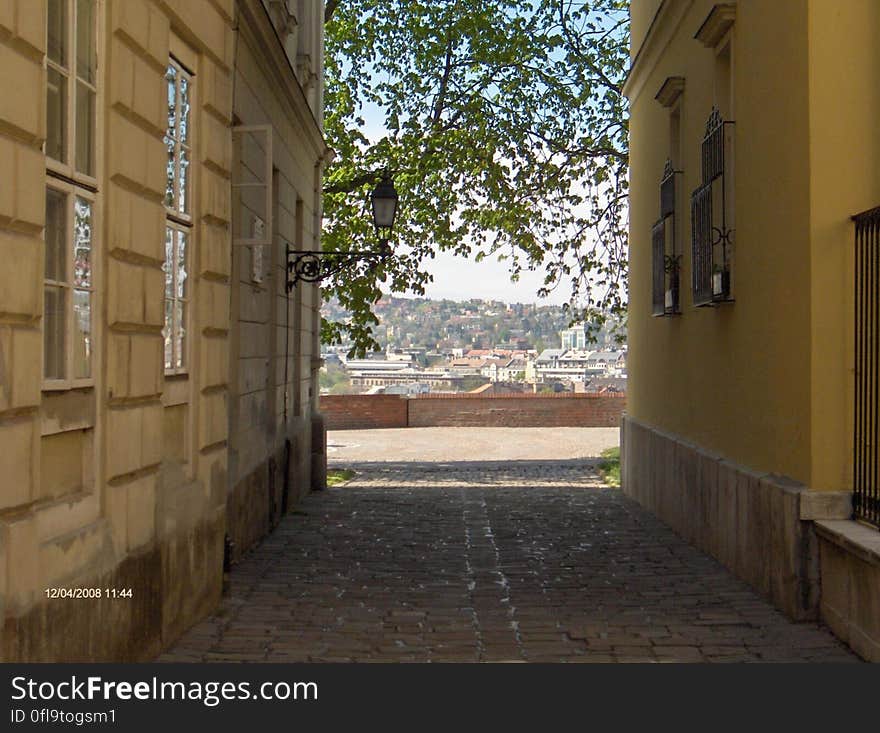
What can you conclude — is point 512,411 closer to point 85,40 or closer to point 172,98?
point 172,98

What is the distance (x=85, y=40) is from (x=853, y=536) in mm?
4729

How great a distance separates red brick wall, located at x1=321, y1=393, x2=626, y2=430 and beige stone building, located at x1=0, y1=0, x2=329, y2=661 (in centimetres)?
2374

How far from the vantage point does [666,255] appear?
1291cm

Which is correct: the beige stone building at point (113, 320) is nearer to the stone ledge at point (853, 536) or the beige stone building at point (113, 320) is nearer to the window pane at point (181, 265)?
the window pane at point (181, 265)

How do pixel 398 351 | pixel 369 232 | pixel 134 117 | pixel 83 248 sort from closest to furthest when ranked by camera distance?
pixel 83 248 < pixel 134 117 < pixel 369 232 < pixel 398 351

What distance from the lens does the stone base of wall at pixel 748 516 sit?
24.7 ft

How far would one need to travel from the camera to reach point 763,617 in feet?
25.5

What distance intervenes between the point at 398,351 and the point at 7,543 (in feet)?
328

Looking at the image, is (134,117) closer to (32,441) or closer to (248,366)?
(32,441)

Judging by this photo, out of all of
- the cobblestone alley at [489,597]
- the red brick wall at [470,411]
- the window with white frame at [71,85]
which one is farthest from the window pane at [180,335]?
the red brick wall at [470,411]

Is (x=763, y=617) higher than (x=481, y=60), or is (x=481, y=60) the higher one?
(x=481, y=60)

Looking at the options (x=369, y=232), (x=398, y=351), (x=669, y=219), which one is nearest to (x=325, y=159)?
(x=369, y=232)
